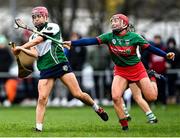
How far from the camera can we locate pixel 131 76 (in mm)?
17578

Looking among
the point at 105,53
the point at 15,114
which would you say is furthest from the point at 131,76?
the point at 105,53

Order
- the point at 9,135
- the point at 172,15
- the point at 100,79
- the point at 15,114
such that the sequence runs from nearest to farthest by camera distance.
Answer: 1. the point at 9,135
2. the point at 15,114
3. the point at 100,79
4. the point at 172,15

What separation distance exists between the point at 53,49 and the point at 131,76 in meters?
1.82

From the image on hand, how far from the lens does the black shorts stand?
16.9 meters

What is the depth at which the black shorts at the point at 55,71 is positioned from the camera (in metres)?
16.9

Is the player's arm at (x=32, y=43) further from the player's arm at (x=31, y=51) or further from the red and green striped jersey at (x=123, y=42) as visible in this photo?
the red and green striped jersey at (x=123, y=42)

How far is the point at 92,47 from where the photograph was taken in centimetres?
3538

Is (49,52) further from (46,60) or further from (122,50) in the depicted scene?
(122,50)

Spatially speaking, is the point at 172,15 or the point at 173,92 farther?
the point at 172,15

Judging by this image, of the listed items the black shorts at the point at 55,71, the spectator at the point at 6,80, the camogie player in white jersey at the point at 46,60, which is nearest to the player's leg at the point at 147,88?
the camogie player in white jersey at the point at 46,60

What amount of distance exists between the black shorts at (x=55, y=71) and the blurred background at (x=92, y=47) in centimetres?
684

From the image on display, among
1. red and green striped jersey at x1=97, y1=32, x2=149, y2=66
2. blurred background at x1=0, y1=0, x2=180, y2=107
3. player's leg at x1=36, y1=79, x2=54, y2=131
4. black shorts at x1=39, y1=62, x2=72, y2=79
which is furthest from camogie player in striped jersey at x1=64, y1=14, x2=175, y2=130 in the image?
blurred background at x1=0, y1=0, x2=180, y2=107

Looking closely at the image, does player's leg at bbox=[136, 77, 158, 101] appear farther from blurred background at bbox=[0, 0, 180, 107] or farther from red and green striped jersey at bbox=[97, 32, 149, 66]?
blurred background at bbox=[0, 0, 180, 107]

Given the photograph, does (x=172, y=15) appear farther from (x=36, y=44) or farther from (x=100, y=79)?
(x=36, y=44)
